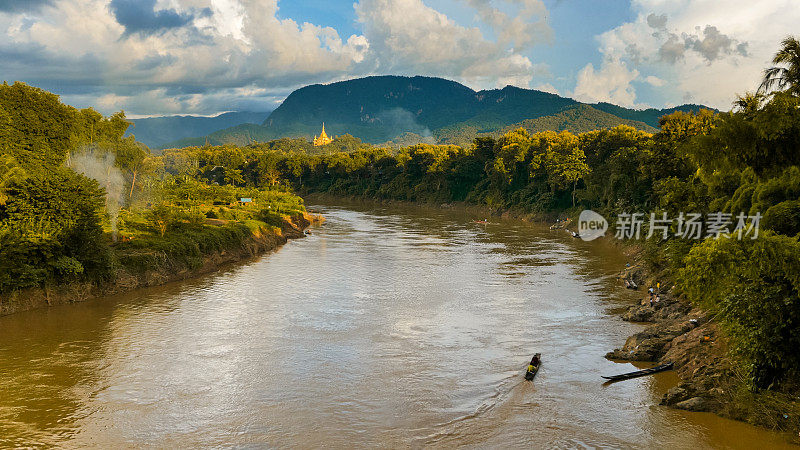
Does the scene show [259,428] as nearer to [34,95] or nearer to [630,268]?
[630,268]

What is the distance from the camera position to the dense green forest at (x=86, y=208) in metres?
33.7

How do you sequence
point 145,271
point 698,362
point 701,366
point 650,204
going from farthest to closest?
point 650,204 < point 145,271 < point 698,362 < point 701,366

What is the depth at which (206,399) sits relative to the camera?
22719 mm

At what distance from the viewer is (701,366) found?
22.8 m

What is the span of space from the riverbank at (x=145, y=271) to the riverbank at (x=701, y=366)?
106 feet

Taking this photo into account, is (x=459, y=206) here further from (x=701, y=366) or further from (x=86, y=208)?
(x=701, y=366)

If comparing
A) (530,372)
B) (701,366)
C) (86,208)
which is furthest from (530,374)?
(86,208)

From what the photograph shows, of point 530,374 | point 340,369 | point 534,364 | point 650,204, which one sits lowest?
point 340,369

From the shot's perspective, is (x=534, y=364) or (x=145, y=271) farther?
(x=145, y=271)

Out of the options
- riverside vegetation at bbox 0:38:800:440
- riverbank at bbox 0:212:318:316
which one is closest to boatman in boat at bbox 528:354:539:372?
riverside vegetation at bbox 0:38:800:440

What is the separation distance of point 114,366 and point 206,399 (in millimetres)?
6629

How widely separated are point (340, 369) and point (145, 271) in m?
23.0

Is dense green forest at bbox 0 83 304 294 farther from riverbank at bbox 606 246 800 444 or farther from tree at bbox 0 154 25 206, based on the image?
riverbank at bbox 606 246 800 444

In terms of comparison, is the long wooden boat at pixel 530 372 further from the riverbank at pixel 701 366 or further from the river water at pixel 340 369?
the riverbank at pixel 701 366
